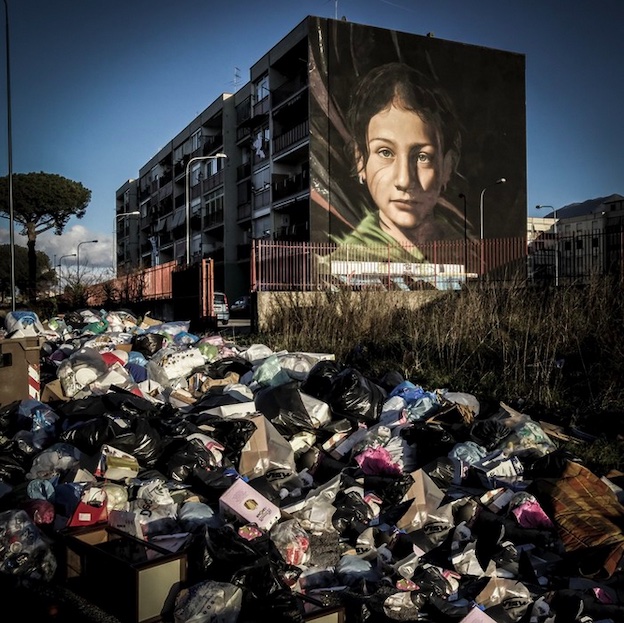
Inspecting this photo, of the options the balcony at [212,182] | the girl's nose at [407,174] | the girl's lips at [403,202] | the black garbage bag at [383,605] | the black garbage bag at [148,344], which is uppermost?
the balcony at [212,182]

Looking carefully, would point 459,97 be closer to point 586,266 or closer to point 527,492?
point 586,266

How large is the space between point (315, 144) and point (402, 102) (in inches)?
218

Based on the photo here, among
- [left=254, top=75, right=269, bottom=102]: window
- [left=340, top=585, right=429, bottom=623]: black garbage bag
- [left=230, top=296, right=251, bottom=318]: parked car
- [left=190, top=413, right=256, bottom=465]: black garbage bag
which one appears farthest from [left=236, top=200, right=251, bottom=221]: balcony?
[left=340, top=585, right=429, bottom=623]: black garbage bag

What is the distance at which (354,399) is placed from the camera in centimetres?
633

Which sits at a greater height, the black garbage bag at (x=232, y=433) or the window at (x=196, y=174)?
the window at (x=196, y=174)

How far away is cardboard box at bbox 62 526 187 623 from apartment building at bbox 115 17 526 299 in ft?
75.6

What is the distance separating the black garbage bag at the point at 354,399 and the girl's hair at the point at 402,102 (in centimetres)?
2819

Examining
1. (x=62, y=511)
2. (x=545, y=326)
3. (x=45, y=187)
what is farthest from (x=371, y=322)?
(x=45, y=187)

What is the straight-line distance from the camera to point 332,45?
3278cm

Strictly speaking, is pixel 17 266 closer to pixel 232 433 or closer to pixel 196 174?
pixel 196 174

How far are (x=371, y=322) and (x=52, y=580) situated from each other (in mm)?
7999

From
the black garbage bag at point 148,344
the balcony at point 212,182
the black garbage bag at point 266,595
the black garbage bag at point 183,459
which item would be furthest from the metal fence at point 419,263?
the balcony at point 212,182

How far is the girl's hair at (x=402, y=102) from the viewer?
1316 inches

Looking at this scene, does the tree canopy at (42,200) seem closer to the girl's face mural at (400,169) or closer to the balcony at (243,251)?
the balcony at (243,251)
